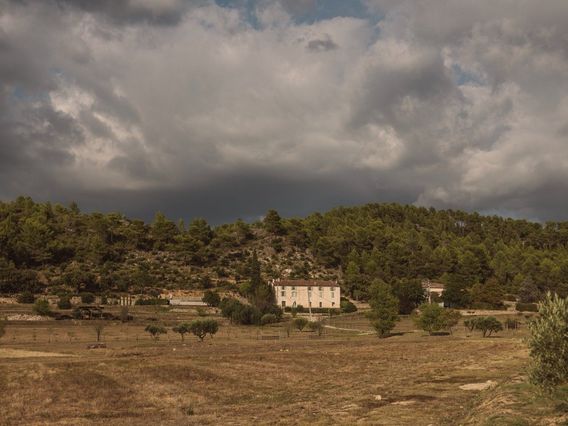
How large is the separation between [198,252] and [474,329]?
10451 cm

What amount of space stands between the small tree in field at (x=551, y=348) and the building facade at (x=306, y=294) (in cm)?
12733

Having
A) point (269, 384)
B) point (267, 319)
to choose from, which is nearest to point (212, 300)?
point (267, 319)

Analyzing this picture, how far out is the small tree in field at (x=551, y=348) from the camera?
18500 millimetres

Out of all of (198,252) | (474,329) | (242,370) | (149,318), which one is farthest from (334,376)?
(198,252)

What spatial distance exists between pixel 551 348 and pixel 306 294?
5108 inches

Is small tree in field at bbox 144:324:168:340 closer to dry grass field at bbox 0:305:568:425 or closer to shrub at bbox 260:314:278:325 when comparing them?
dry grass field at bbox 0:305:568:425

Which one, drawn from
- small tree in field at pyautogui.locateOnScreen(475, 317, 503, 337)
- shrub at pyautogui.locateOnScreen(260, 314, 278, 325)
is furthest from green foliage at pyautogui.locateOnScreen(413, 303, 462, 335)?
shrub at pyautogui.locateOnScreen(260, 314, 278, 325)

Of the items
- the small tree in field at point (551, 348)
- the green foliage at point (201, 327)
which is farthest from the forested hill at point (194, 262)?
the small tree in field at point (551, 348)

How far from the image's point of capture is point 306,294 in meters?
147

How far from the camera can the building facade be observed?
14600cm

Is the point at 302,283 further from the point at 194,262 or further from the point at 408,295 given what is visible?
the point at 194,262

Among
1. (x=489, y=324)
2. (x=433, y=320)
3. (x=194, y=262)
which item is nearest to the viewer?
(x=489, y=324)

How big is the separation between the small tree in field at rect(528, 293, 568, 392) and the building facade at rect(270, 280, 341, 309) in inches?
5013

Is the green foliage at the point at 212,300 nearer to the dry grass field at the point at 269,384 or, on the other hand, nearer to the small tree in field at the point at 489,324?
the dry grass field at the point at 269,384
